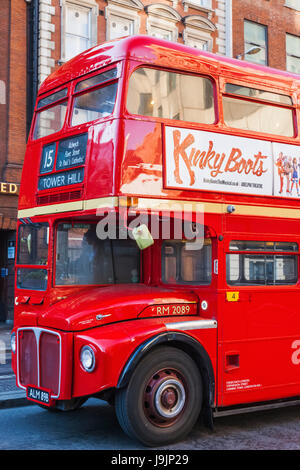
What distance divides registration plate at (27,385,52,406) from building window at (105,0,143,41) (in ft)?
49.1

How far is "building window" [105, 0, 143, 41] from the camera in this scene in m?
19.2

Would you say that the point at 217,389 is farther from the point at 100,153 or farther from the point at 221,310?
the point at 100,153

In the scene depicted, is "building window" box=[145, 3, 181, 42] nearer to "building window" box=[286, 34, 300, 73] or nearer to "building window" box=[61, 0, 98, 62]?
"building window" box=[61, 0, 98, 62]

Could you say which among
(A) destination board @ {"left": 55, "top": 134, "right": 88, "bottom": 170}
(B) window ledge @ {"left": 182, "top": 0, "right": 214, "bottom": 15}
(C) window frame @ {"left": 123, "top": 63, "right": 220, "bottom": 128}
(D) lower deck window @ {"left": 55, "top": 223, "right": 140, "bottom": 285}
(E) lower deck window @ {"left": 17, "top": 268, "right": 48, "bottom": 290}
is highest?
(B) window ledge @ {"left": 182, "top": 0, "right": 214, "bottom": 15}

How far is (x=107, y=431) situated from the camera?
6637 mm

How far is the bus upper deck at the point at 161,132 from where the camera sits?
627 centimetres

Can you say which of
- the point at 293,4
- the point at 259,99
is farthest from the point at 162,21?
the point at 259,99

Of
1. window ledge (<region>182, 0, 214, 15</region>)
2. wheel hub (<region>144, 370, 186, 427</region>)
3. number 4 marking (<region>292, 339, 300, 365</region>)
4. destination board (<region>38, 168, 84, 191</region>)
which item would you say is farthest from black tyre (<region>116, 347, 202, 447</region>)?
window ledge (<region>182, 0, 214, 15</region>)

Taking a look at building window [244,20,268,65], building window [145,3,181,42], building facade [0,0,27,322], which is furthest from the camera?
building window [244,20,268,65]

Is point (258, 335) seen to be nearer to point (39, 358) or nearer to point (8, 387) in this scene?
point (39, 358)

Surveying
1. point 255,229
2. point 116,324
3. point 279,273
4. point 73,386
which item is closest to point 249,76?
point 255,229

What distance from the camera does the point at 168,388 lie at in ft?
20.2

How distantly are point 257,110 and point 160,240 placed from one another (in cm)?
197

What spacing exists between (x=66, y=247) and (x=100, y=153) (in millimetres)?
1294
